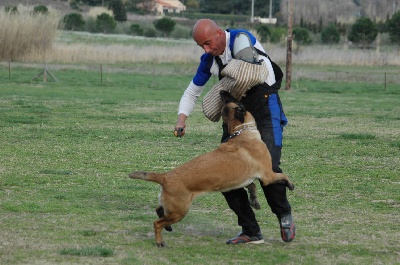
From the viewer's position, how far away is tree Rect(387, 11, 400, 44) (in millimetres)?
57625

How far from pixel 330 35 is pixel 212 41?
5631cm

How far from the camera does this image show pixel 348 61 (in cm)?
4481

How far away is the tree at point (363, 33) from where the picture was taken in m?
58.3

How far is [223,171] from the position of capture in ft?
22.6

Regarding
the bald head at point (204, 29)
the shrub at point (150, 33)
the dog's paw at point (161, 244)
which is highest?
the bald head at point (204, 29)

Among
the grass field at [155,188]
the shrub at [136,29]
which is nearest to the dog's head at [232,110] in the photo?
the grass field at [155,188]

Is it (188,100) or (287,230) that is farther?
(188,100)

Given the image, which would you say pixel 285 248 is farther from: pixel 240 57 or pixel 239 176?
pixel 240 57

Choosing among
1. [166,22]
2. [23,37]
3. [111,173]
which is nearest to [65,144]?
[111,173]

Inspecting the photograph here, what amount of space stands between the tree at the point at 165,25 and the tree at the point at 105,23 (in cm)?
435

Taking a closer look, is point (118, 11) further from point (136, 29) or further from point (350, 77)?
point (350, 77)

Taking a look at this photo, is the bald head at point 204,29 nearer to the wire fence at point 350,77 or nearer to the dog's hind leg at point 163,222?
the dog's hind leg at point 163,222

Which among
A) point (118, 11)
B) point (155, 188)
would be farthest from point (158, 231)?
point (118, 11)

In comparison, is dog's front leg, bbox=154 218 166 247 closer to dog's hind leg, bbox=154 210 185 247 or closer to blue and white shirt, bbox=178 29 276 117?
dog's hind leg, bbox=154 210 185 247
